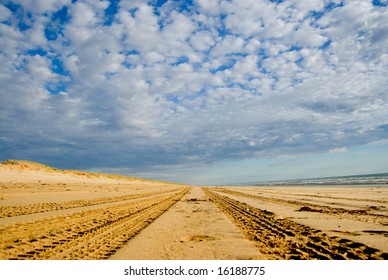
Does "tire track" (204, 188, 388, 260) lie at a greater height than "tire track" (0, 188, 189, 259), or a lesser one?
lesser

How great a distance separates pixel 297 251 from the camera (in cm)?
602

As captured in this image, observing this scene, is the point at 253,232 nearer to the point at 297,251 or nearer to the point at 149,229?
the point at 297,251

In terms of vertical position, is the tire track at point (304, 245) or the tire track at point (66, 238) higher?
the tire track at point (66, 238)

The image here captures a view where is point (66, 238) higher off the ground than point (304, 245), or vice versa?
point (66, 238)

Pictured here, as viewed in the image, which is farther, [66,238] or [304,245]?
[66,238]
